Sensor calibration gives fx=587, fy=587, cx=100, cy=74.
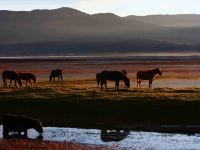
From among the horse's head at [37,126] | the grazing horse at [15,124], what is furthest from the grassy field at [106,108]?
the grazing horse at [15,124]

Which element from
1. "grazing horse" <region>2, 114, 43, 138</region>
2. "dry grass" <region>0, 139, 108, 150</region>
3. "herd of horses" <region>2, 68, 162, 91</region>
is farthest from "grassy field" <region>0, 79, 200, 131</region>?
"dry grass" <region>0, 139, 108, 150</region>

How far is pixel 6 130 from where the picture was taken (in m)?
21.6

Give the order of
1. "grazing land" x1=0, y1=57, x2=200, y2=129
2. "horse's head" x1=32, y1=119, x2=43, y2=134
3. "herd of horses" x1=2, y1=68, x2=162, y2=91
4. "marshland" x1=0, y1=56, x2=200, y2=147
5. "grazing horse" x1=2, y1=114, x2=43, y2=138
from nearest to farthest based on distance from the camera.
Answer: "grazing horse" x1=2, y1=114, x2=43, y2=138 → "horse's head" x1=32, y1=119, x2=43, y2=134 → "marshland" x1=0, y1=56, x2=200, y2=147 → "grazing land" x1=0, y1=57, x2=200, y2=129 → "herd of horses" x1=2, y1=68, x2=162, y2=91

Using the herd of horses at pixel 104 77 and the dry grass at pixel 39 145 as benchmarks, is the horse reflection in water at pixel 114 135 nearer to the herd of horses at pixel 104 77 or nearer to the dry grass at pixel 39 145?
the dry grass at pixel 39 145

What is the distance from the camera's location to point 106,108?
2692 centimetres

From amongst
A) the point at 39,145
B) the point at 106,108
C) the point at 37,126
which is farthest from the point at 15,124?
the point at 106,108

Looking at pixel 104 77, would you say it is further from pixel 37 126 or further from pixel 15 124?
pixel 15 124

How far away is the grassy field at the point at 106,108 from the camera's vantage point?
84.1 feet

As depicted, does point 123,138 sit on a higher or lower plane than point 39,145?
lower

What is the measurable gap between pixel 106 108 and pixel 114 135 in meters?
4.59

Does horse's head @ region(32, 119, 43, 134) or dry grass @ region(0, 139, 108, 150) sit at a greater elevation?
horse's head @ region(32, 119, 43, 134)

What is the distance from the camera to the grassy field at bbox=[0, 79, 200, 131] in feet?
84.1

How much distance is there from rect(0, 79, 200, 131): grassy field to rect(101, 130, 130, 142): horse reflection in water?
125 cm

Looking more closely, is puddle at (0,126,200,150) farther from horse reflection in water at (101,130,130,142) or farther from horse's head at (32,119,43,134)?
horse's head at (32,119,43,134)
